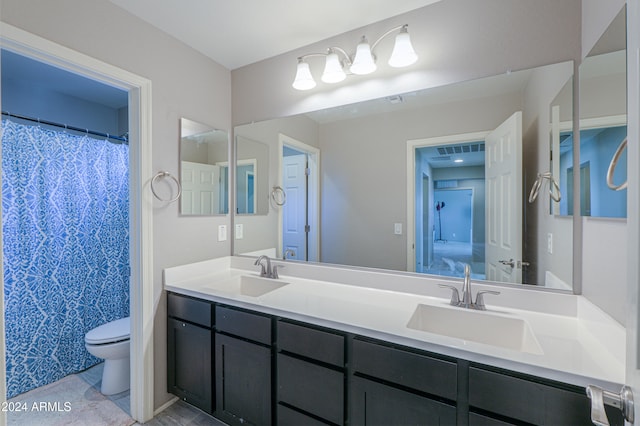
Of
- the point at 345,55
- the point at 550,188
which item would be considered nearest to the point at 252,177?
the point at 345,55

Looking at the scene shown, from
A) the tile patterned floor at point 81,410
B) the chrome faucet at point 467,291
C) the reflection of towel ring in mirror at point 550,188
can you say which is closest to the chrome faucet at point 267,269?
the tile patterned floor at point 81,410

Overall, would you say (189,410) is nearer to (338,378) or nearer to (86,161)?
(338,378)

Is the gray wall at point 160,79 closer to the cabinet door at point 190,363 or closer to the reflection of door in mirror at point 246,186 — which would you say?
the cabinet door at point 190,363

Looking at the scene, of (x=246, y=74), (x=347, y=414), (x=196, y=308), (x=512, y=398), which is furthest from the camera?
(x=246, y=74)

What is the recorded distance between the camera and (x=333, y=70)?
174 cm

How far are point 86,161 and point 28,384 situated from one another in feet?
5.58

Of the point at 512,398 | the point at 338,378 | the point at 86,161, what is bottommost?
the point at 338,378

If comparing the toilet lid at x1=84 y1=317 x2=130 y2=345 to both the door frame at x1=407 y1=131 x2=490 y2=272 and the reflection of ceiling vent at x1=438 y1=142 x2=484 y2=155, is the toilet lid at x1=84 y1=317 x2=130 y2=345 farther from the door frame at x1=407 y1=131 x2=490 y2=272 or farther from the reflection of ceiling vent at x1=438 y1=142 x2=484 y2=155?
the reflection of ceiling vent at x1=438 y1=142 x2=484 y2=155

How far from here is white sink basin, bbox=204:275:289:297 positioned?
1.90 metres

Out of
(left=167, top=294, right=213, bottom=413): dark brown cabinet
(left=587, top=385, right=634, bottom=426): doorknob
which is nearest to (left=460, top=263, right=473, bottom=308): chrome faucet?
(left=587, top=385, right=634, bottom=426): doorknob

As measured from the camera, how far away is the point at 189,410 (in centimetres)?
184

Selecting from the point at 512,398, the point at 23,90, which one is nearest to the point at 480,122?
the point at 512,398

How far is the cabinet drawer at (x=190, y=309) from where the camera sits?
164 centimetres

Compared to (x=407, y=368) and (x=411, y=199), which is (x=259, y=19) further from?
(x=407, y=368)
